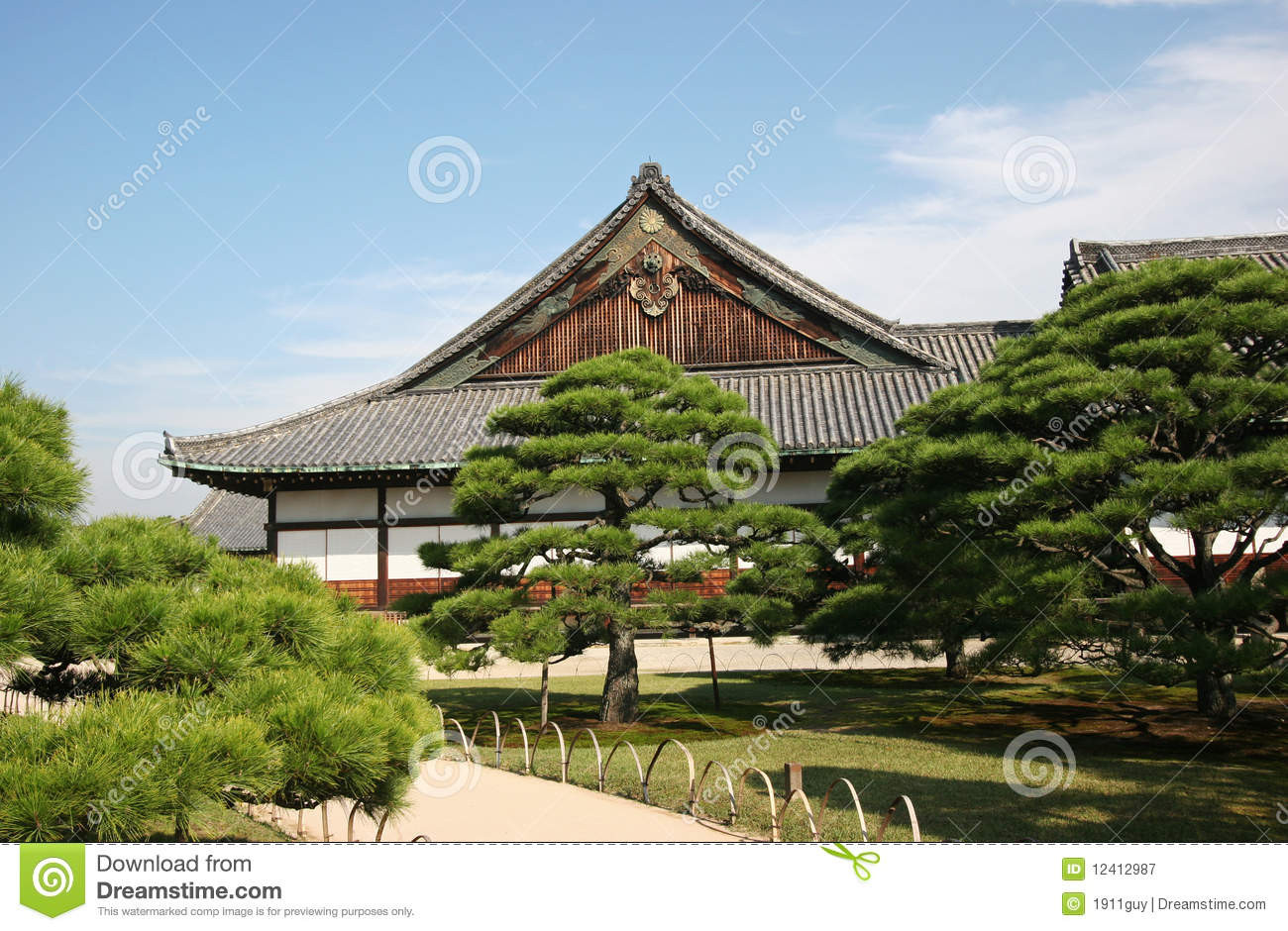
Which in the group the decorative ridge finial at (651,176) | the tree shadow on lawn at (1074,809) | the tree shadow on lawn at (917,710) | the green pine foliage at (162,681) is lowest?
the tree shadow on lawn at (917,710)

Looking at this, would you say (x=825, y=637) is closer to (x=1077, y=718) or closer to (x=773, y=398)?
(x=1077, y=718)

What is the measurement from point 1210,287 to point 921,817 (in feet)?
18.3

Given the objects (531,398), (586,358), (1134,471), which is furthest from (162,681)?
(586,358)

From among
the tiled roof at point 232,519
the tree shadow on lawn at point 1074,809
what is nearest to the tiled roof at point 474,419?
the tree shadow on lawn at point 1074,809

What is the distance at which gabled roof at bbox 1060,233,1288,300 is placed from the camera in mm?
22266

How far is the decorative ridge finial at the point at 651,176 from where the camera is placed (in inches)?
753

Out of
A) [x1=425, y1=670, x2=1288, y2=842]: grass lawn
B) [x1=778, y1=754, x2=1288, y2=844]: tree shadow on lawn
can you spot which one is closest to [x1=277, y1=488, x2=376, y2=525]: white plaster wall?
[x1=425, y1=670, x2=1288, y2=842]: grass lawn

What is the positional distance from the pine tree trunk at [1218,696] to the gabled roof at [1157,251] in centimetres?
1406

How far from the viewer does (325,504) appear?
18484 millimetres

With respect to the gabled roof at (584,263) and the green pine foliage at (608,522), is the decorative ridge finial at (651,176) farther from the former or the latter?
the green pine foliage at (608,522)

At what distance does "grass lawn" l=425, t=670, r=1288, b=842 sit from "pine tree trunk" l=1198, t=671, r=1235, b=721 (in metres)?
0.13

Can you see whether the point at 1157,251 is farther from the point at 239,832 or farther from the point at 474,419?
the point at 239,832

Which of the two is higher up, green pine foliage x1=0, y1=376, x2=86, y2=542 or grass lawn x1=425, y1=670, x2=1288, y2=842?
green pine foliage x1=0, y1=376, x2=86, y2=542
